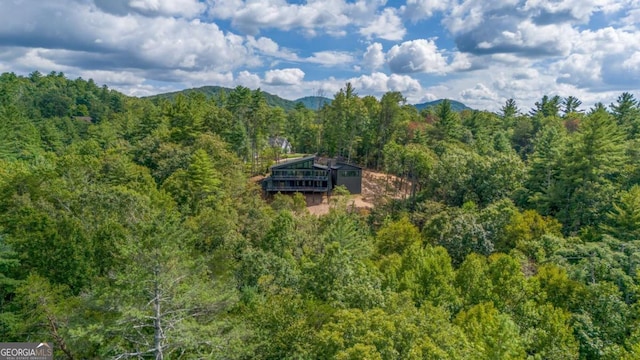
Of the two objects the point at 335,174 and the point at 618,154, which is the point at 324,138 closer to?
the point at 335,174

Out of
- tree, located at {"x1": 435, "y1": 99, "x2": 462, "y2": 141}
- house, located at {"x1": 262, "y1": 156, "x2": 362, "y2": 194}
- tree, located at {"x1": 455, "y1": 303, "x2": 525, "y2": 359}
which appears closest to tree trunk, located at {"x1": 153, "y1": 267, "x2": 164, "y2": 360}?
tree, located at {"x1": 455, "y1": 303, "x2": 525, "y2": 359}

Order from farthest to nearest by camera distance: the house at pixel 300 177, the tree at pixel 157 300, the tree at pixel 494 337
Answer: the house at pixel 300 177 → the tree at pixel 157 300 → the tree at pixel 494 337

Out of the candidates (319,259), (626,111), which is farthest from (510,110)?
(319,259)

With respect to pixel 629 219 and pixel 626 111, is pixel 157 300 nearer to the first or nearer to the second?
pixel 629 219

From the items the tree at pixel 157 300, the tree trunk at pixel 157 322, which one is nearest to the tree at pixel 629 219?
the tree at pixel 157 300

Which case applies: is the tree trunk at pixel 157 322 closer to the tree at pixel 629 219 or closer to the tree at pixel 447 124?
the tree at pixel 629 219

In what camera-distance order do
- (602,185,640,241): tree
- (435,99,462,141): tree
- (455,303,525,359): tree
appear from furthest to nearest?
(435,99,462,141): tree → (602,185,640,241): tree → (455,303,525,359): tree

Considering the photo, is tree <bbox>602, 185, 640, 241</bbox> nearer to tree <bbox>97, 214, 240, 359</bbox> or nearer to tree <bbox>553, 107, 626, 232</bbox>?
tree <bbox>553, 107, 626, 232</bbox>

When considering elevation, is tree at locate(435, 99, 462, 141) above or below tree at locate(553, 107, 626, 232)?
above

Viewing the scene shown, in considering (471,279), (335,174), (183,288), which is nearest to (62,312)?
(183,288)
